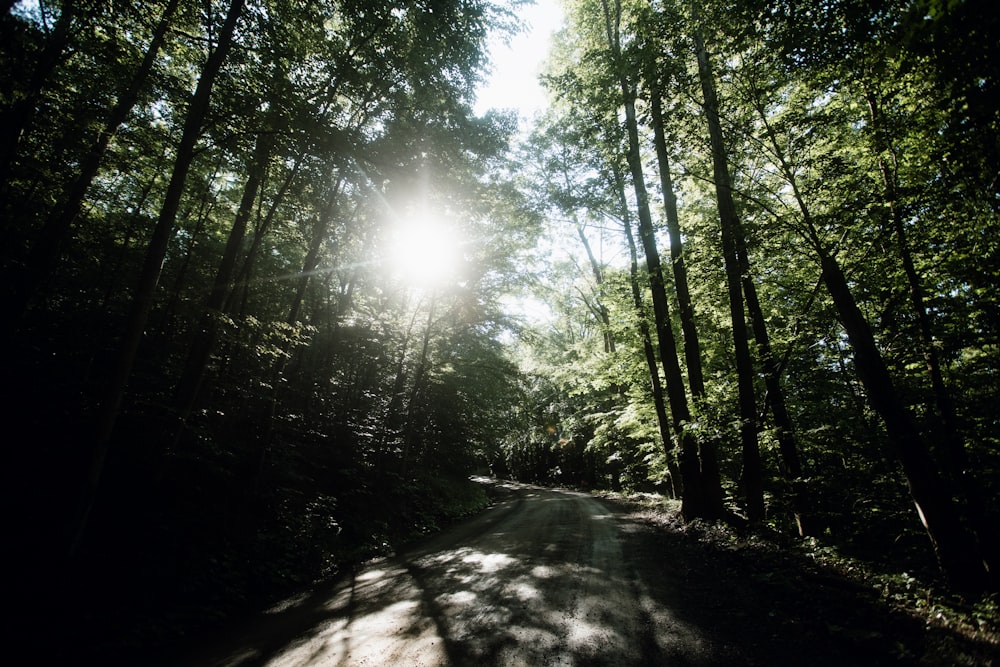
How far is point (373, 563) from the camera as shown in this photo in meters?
8.56

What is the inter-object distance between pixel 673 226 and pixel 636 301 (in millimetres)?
4698

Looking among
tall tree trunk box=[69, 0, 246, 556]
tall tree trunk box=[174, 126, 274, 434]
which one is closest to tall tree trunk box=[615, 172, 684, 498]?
tall tree trunk box=[174, 126, 274, 434]

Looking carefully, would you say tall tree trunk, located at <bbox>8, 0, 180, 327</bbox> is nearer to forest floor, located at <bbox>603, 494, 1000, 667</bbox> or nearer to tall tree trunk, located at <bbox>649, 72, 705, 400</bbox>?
tall tree trunk, located at <bbox>649, 72, 705, 400</bbox>

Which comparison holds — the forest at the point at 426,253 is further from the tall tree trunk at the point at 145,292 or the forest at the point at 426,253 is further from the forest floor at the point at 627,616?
the forest floor at the point at 627,616

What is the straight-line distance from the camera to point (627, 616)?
472 cm

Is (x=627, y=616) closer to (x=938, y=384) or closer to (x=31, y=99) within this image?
(x=938, y=384)

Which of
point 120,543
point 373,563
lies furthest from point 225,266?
point 373,563

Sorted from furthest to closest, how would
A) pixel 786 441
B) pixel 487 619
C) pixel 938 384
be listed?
pixel 786 441 → pixel 938 384 → pixel 487 619

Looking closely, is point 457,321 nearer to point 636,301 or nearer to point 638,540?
point 636,301

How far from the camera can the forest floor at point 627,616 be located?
3.78 meters

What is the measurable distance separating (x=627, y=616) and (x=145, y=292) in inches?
294

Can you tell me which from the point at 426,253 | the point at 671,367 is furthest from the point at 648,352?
the point at 426,253

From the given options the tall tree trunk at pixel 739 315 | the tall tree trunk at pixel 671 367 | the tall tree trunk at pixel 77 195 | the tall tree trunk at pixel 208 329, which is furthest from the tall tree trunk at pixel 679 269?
the tall tree trunk at pixel 77 195

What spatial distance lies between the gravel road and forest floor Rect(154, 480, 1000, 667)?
2 cm
